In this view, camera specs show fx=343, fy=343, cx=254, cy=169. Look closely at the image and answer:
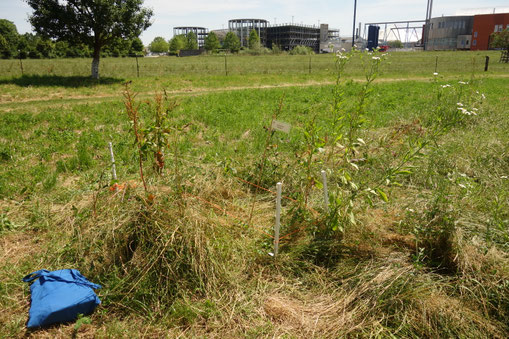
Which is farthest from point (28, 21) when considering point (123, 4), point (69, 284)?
point (69, 284)

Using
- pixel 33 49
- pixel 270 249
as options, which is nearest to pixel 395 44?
pixel 33 49

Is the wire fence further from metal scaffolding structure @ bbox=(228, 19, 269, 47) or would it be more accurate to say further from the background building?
metal scaffolding structure @ bbox=(228, 19, 269, 47)

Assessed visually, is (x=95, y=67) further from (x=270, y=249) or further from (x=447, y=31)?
(x=447, y=31)

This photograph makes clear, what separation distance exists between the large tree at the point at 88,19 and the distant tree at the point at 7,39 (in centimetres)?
2841

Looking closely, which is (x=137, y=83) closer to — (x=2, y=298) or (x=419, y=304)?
(x=2, y=298)

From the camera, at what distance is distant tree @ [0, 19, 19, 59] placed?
4011 centimetres

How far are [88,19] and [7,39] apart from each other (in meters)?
45.1

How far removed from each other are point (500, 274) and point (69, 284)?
3770mm

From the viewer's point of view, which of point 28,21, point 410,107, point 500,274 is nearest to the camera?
point 500,274

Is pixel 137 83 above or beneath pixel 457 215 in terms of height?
above

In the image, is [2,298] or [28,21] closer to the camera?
[2,298]

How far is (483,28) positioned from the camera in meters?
74.4

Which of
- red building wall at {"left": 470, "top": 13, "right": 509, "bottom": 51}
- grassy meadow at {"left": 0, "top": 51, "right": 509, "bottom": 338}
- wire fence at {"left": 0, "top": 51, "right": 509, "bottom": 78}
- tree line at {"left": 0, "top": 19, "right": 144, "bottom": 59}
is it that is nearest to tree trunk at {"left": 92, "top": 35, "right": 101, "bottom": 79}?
wire fence at {"left": 0, "top": 51, "right": 509, "bottom": 78}

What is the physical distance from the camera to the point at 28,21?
49.4 feet
